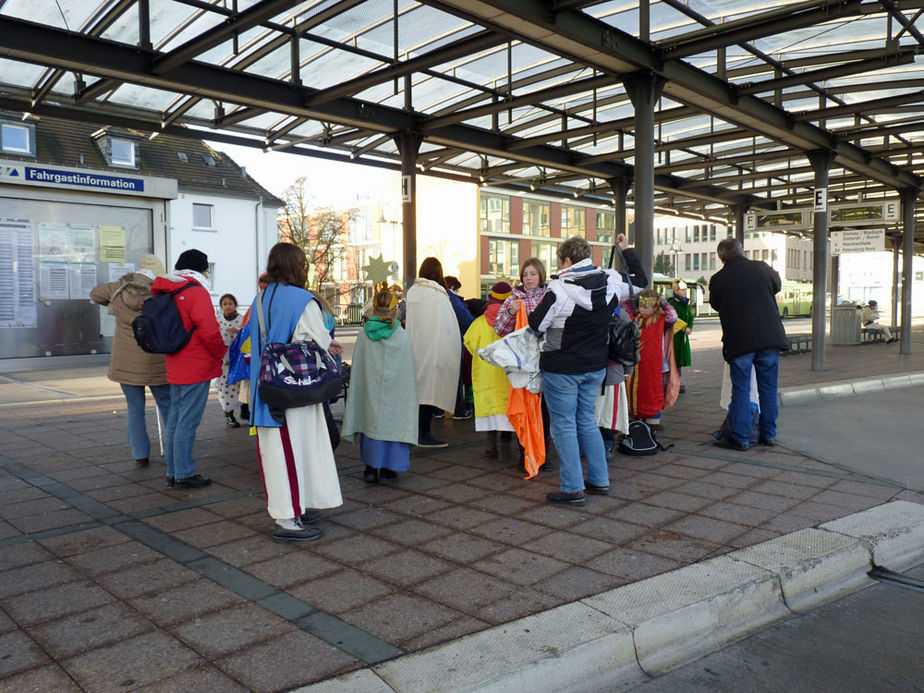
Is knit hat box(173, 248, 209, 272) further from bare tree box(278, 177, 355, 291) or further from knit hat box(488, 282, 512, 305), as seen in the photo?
bare tree box(278, 177, 355, 291)

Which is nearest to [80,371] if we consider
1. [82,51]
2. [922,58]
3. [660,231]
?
[82,51]

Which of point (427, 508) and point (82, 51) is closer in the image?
point (427, 508)

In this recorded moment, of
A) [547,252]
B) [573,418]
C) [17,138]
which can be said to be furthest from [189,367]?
[547,252]

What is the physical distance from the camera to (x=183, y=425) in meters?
5.72

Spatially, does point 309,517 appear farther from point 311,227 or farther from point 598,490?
point 311,227

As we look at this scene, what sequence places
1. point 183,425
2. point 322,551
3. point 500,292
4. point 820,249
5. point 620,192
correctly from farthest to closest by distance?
1. point 620,192
2. point 820,249
3. point 500,292
4. point 183,425
5. point 322,551

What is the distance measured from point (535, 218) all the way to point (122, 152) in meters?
31.4

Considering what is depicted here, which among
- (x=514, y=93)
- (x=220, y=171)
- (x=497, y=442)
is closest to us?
(x=497, y=442)

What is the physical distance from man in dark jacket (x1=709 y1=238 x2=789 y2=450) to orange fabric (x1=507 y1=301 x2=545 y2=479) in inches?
87.5

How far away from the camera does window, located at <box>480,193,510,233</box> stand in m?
50.2

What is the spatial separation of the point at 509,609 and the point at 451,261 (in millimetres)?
47007

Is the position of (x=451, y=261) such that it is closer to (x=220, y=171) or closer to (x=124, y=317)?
(x=220, y=171)

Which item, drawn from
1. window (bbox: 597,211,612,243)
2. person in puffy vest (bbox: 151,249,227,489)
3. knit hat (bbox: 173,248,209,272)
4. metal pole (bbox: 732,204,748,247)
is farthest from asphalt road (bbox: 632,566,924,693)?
window (bbox: 597,211,612,243)

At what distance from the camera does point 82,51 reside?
27.2 feet
